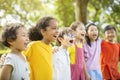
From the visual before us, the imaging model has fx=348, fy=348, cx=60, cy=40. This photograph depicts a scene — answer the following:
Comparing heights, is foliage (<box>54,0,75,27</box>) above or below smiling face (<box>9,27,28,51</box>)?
above

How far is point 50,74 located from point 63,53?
22.7 inches

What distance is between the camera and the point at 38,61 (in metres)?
4.27

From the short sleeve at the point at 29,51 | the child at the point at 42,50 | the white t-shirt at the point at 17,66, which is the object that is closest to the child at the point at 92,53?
the child at the point at 42,50

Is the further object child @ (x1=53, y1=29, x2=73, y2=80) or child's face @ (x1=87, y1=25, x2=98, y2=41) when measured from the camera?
child's face @ (x1=87, y1=25, x2=98, y2=41)

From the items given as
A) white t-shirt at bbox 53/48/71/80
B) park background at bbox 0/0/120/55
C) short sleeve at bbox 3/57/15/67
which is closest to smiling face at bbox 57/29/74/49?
white t-shirt at bbox 53/48/71/80

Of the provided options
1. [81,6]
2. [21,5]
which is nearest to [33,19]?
[21,5]

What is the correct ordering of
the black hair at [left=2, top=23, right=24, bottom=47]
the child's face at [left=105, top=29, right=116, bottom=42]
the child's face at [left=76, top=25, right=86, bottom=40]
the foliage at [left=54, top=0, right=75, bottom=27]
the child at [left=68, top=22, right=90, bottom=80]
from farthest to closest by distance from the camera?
the foliage at [left=54, top=0, right=75, bottom=27], the child's face at [left=105, top=29, right=116, bottom=42], the child's face at [left=76, top=25, right=86, bottom=40], the child at [left=68, top=22, right=90, bottom=80], the black hair at [left=2, top=23, right=24, bottom=47]

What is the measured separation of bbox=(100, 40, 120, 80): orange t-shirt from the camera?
6.26 m

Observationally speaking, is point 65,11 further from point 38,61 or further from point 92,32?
point 38,61

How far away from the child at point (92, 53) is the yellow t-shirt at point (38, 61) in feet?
5.28

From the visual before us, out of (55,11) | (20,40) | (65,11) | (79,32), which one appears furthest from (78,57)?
(55,11)

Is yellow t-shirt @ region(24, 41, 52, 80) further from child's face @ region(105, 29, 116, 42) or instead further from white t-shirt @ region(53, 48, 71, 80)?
child's face @ region(105, 29, 116, 42)

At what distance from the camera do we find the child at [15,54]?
3500 millimetres

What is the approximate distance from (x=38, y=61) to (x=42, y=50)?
0.15 meters
